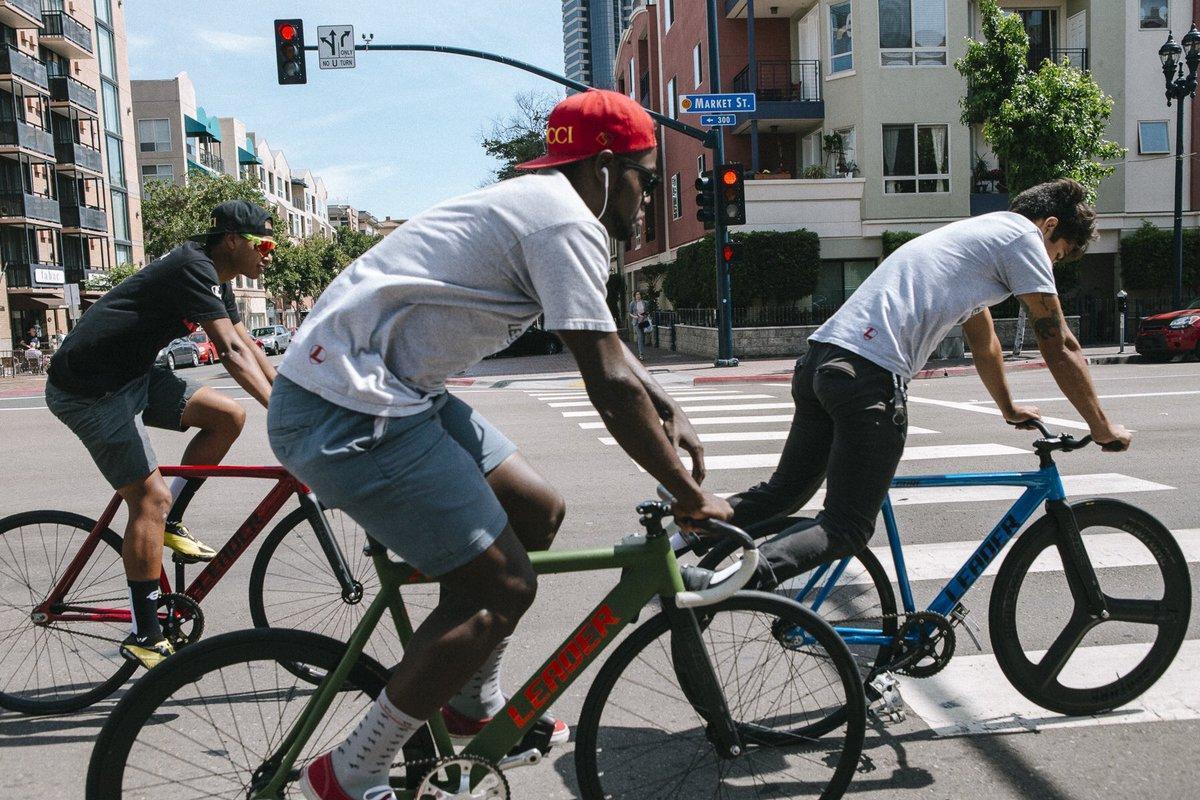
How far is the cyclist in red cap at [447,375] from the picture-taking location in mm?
2160

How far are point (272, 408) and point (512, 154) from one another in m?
47.8

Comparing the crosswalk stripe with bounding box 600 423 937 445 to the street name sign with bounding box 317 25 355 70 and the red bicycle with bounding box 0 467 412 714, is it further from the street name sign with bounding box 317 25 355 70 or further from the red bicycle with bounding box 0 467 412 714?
the street name sign with bounding box 317 25 355 70

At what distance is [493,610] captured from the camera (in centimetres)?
229

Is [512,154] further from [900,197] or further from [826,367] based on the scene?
[826,367]

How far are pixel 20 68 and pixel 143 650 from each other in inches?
1842

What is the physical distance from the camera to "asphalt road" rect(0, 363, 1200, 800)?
A: 10.1 ft

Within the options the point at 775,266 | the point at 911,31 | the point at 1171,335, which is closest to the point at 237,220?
the point at 1171,335

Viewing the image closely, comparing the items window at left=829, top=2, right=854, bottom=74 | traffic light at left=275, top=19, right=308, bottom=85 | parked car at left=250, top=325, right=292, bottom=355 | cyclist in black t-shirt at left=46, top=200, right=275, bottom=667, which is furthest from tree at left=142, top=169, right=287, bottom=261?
cyclist in black t-shirt at left=46, top=200, right=275, bottom=667

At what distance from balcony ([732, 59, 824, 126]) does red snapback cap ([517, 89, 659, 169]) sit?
2473cm

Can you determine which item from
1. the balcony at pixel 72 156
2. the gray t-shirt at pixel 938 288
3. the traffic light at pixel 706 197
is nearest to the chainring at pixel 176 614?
the gray t-shirt at pixel 938 288

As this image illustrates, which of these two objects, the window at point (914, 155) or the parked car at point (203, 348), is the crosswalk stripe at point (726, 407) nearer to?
the window at point (914, 155)

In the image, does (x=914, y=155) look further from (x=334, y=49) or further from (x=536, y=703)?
(x=536, y=703)

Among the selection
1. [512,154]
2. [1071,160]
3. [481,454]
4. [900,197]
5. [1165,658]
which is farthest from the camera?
[512,154]

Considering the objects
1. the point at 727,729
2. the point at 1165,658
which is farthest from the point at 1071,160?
the point at 727,729
